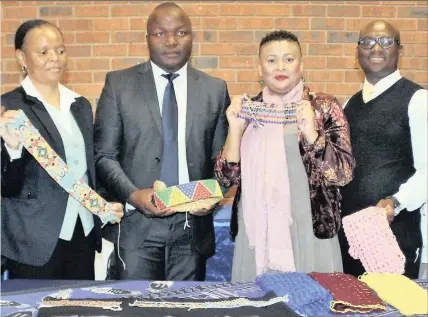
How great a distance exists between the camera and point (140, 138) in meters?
2.58

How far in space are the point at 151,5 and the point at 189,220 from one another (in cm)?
201

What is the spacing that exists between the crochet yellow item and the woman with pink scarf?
380 mm

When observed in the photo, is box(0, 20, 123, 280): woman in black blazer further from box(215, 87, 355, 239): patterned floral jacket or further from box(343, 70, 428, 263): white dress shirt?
box(343, 70, 428, 263): white dress shirt

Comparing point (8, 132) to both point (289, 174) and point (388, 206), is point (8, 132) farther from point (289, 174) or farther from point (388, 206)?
point (388, 206)

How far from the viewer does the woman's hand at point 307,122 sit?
2295 millimetres

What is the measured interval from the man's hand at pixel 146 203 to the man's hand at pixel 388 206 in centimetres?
83

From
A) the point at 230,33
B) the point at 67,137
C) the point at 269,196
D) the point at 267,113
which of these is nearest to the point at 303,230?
the point at 269,196

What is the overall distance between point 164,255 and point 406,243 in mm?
1027

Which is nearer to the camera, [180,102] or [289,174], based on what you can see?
[289,174]

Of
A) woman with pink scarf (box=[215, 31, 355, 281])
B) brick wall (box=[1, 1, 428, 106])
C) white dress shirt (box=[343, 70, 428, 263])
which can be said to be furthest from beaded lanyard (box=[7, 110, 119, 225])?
brick wall (box=[1, 1, 428, 106])

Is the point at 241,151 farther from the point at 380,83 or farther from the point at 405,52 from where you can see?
the point at 405,52

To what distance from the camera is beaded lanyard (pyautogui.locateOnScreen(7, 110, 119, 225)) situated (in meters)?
2.38

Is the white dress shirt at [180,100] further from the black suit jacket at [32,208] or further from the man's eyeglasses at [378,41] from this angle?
A: the man's eyeglasses at [378,41]

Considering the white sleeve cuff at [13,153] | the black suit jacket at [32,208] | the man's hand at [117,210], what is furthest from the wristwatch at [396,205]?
the white sleeve cuff at [13,153]
